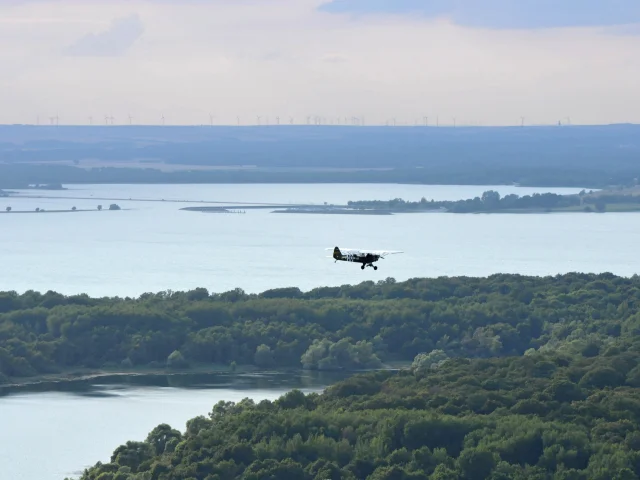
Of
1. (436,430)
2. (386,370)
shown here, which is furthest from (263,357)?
(436,430)

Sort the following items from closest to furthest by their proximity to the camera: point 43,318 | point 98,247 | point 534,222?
1. point 43,318
2. point 98,247
3. point 534,222

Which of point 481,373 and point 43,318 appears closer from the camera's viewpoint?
point 481,373

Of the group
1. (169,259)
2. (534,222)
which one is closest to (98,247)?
(169,259)

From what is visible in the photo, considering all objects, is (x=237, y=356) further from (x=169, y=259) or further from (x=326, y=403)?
(x=169, y=259)

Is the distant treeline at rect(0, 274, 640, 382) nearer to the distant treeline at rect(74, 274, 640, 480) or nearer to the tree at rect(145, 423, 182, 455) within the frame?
the distant treeline at rect(74, 274, 640, 480)

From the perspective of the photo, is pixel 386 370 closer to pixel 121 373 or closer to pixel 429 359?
pixel 429 359

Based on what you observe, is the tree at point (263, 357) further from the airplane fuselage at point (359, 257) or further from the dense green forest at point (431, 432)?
the airplane fuselage at point (359, 257)

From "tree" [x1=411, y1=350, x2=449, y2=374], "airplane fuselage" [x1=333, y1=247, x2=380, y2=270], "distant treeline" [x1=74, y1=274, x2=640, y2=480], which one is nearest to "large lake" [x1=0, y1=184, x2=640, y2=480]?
"tree" [x1=411, y1=350, x2=449, y2=374]

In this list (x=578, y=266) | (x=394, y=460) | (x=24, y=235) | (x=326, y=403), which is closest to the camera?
(x=394, y=460)
